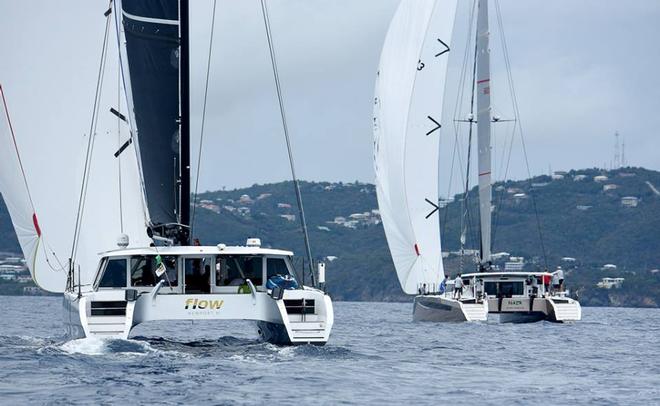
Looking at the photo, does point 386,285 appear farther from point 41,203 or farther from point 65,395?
point 65,395

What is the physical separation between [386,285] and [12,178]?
4644 inches

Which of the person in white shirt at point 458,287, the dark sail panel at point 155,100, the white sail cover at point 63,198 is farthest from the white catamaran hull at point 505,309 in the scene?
the dark sail panel at point 155,100

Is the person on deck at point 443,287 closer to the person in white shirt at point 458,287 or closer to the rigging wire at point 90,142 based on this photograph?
the person in white shirt at point 458,287

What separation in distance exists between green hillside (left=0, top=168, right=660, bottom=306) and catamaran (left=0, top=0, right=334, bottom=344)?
3759 inches

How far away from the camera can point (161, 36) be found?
2534cm

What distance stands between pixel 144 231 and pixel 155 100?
4.30m

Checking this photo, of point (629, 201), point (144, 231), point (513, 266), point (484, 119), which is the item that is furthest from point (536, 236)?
point (144, 231)

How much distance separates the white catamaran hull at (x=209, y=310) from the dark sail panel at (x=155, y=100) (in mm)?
3046

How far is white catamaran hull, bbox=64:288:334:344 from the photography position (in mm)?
21984

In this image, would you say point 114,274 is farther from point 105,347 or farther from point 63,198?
point 63,198

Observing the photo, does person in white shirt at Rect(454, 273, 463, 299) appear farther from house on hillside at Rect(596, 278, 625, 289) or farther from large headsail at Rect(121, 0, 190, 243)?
house on hillside at Rect(596, 278, 625, 289)

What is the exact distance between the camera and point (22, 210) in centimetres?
2739

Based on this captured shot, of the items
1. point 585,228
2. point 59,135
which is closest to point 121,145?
point 59,135

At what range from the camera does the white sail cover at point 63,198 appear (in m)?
27.4
